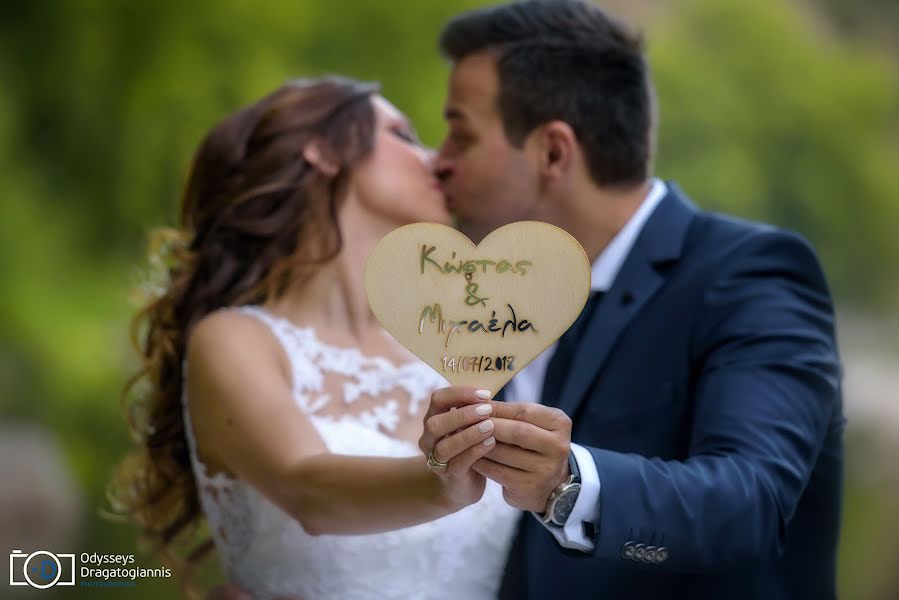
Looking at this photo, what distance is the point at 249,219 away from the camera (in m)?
1.85

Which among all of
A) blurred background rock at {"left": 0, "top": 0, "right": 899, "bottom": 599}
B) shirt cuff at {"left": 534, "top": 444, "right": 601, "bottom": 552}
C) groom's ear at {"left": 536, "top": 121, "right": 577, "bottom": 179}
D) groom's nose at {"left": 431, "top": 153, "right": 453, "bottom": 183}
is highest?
groom's ear at {"left": 536, "top": 121, "right": 577, "bottom": 179}

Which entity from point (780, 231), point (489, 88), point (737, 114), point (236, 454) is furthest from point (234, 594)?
point (737, 114)

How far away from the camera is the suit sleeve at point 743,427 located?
3.73 feet

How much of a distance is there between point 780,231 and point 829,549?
0.48 meters

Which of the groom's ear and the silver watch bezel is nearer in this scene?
the silver watch bezel

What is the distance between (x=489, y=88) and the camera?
163cm

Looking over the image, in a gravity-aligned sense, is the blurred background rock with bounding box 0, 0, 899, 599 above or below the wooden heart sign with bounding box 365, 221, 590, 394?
below

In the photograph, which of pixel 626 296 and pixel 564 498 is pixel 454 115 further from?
pixel 564 498

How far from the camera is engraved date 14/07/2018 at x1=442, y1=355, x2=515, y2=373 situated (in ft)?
3.64

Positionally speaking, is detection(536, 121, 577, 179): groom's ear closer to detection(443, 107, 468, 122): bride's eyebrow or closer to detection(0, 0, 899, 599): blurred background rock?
detection(443, 107, 468, 122): bride's eyebrow

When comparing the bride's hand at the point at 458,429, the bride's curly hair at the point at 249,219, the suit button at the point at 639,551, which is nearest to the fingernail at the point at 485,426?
the bride's hand at the point at 458,429

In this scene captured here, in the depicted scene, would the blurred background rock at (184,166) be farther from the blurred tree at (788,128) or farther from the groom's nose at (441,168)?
the groom's nose at (441,168)

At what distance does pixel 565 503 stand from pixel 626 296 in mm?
456

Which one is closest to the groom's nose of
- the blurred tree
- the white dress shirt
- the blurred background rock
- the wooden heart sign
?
the white dress shirt
